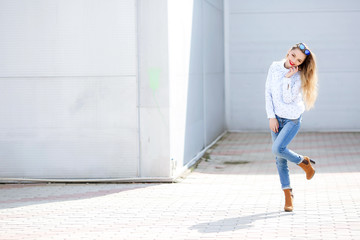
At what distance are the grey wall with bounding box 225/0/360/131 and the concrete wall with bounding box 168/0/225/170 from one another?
0.85 meters

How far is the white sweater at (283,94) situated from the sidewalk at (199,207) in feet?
3.34

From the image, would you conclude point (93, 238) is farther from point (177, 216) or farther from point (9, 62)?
point (9, 62)

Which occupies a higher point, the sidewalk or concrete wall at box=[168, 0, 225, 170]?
concrete wall at box=[168, 0, 225, 170]

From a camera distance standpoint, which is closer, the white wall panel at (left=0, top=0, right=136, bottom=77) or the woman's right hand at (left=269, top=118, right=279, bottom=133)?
the woman's right hand at (left=269, top=118, right=279, bottom=133)

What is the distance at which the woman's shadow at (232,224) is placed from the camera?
6.62 meters

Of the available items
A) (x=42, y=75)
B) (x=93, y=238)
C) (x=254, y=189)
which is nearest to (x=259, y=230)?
(x=93, y=238)

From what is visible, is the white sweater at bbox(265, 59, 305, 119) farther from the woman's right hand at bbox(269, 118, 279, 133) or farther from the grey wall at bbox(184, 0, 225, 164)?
the grey wall at bbox(184, 0, 225, 164)

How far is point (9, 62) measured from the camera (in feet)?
31.0

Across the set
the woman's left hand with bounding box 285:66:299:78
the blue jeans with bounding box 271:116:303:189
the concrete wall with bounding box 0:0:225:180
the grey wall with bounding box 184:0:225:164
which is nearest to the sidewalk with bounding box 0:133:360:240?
the concrete wall with bounding box 0:0:225:180

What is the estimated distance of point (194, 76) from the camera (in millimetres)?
11344

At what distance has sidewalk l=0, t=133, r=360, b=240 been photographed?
21.4 ft

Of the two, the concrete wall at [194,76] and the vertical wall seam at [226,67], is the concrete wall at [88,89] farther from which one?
the vertical wall seam at [226,67]

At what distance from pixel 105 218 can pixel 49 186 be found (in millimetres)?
2216

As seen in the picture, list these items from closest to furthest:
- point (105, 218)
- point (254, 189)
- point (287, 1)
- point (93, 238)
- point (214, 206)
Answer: point (93, 238) < point (105, 218) < point (214, 206) < point (254, 189) < point (287, 1)
